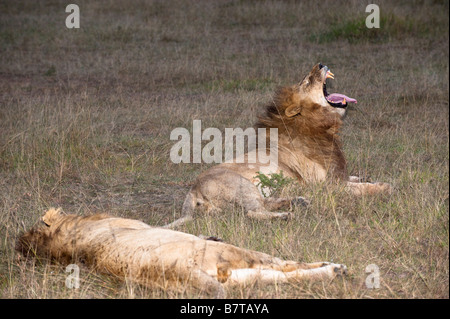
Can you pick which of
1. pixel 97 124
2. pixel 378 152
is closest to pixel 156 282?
pixel 378 152

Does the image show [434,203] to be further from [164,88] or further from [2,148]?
[164,88]

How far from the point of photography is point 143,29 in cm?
→ 1427

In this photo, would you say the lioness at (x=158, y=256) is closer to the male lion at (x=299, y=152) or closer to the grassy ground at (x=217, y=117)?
the grassy ground at (x=217, y=117)

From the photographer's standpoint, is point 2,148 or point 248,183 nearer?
point 248,183

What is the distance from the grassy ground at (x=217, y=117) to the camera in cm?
404

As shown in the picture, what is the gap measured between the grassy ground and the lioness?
9 cm

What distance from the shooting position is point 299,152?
591 cm

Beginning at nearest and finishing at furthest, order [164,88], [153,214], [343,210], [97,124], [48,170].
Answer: [343,210] → [153,214] → [48,170] → [97,124] → [164,88]

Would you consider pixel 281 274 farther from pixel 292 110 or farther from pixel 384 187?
pixel 292 110

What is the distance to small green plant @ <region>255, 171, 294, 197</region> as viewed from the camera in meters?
5.41

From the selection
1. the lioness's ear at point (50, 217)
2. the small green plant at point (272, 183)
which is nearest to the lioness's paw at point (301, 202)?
the small green plant at point (272, 183)

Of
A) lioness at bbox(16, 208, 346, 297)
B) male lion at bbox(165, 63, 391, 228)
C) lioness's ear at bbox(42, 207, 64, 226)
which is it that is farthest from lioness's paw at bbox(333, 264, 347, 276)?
lioness's ear at bbox(42, 207, 64, 226)

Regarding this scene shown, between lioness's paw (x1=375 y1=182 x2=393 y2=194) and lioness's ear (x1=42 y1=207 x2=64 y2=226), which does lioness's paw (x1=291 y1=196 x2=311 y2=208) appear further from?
lioness's ear (x1=42 y1=207 x2=64 y2=226)
